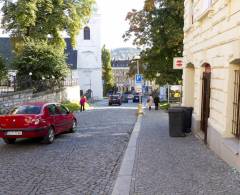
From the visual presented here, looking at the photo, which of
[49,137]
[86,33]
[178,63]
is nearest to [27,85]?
[178,63]

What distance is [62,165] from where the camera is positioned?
29.6 feet

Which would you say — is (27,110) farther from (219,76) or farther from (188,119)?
(219,76)

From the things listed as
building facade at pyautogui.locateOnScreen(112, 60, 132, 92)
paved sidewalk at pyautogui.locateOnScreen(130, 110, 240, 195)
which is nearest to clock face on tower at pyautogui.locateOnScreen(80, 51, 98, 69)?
building facade at pyautogui.locateOnScreen(112, 60, 132, 92)

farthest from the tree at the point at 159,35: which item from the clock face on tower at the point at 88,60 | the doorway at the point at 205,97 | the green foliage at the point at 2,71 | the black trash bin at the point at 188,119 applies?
the clock face on tower at the point at 88,60

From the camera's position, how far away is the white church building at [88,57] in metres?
69.0

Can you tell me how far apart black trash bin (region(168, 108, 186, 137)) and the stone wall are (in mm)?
9890

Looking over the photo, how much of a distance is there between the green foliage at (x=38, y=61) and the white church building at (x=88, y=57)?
40730mm

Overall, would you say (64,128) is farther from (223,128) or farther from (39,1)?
(39,1)

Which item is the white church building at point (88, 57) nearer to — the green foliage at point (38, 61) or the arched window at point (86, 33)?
the arched window at point (86, 33)

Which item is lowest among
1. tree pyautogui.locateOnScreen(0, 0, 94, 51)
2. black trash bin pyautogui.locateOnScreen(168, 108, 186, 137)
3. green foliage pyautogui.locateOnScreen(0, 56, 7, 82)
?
black trash bin pyautogui.locateOnScreen(168, 108, 186, 137)

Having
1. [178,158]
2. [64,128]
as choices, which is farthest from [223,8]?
[64,128]

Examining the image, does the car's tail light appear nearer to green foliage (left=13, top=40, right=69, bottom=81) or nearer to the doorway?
the doorway

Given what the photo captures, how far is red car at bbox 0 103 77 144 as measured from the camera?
457 inches

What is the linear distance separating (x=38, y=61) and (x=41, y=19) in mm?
7073
